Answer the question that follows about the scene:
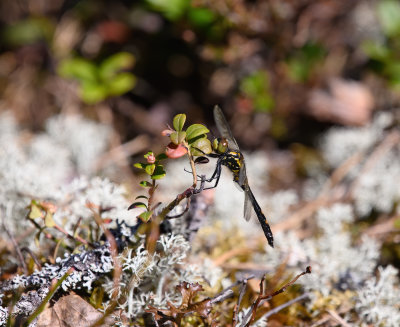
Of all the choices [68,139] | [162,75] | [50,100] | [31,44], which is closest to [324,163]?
[162,75]

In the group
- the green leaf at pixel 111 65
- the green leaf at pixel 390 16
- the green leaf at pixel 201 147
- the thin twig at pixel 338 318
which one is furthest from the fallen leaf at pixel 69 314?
the green leaf at pixel 390 16

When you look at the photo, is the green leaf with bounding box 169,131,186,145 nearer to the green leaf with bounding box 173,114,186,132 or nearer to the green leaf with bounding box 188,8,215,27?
the green leaf with bounding box 173,114,186,132

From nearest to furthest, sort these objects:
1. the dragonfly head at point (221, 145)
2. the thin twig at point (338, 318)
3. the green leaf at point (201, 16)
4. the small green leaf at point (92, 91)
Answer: the dragonfly head at point (221, 145) → the thin twig at point (338, 318) → the green leaf at point (201, 16) → the small green leaf at point (92, 91)

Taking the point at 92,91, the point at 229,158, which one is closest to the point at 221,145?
the point at 229,158

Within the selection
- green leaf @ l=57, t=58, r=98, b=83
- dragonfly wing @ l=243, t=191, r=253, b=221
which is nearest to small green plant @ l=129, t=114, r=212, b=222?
dragonfly wing @ l=243, t=191, r=253, b=221

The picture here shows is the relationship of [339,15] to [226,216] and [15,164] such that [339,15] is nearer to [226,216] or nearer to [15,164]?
[226,216]

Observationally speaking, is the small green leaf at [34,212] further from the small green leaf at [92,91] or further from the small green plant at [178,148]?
the small green leaf at [92,91]

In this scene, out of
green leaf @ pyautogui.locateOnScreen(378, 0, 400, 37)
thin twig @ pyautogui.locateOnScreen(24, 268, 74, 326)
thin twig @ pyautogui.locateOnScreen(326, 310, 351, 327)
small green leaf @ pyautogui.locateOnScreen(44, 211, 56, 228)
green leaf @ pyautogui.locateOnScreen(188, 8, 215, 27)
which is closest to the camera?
thin twig @ pyautogui.locateOnScreen(24, 268, 74, 326)
